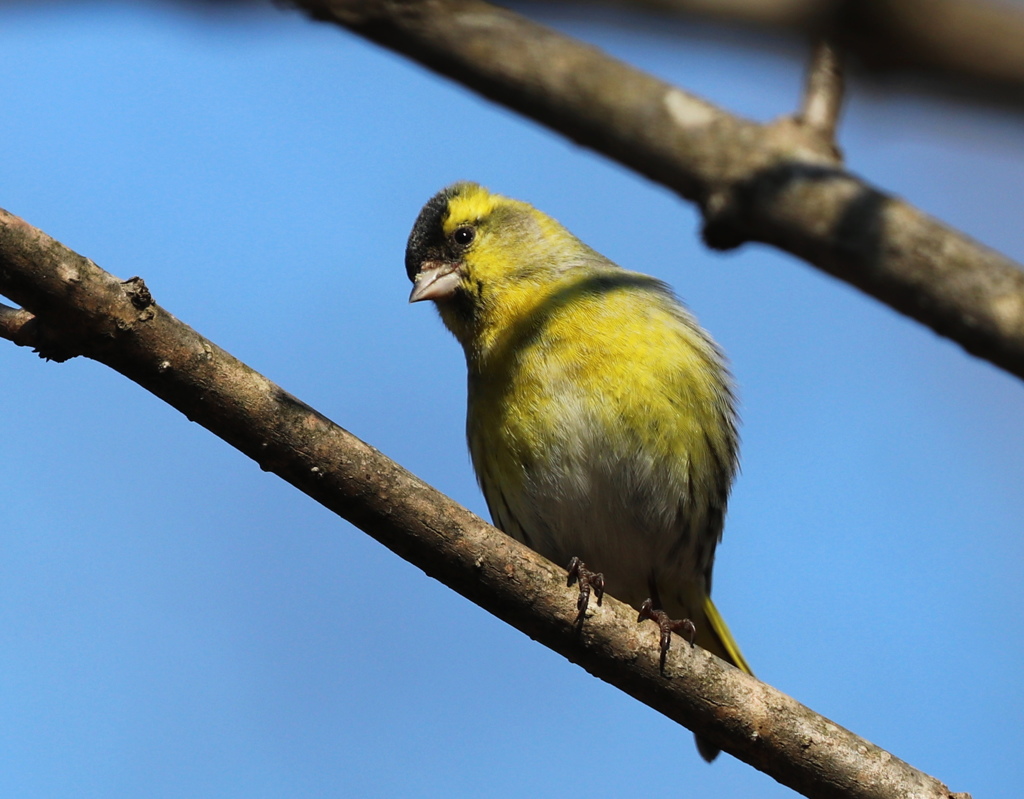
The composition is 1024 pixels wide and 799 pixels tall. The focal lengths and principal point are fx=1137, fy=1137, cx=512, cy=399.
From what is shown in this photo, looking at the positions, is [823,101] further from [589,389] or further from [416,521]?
[589,389]

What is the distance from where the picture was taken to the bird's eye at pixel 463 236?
17.1 feet

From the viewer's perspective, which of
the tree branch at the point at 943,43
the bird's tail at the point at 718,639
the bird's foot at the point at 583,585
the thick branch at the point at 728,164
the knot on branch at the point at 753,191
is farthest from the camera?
the bird's tail at the point at 718,639

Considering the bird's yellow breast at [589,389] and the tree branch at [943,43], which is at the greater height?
the bird's yellow breast at [589,389]

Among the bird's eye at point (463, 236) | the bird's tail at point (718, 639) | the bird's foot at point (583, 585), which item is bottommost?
the bird's foot at point (583, 585)

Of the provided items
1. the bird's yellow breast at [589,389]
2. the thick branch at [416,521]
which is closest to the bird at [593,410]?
the bird's yellow breast at [589,389]

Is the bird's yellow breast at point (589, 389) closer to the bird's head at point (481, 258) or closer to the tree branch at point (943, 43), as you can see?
the bird's head at point (481, 258)

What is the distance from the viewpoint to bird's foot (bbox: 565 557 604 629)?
3.49 meters

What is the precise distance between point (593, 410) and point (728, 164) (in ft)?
6.60

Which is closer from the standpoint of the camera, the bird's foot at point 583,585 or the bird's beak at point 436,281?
the bird's foot at point 583,585

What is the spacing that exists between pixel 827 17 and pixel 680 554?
356 centimetres

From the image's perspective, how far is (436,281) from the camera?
5.09 meters

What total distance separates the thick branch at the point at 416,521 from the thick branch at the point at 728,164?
3.31 ft

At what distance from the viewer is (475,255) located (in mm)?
5145

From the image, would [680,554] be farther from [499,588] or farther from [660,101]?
[660,101]
